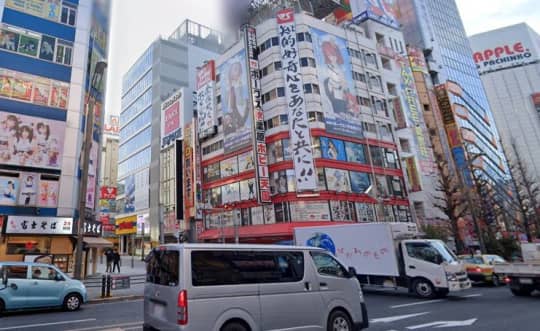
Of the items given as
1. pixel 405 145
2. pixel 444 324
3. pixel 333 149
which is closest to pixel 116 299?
pixel 444 324

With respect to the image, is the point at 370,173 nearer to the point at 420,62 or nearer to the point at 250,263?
the point at 420,62

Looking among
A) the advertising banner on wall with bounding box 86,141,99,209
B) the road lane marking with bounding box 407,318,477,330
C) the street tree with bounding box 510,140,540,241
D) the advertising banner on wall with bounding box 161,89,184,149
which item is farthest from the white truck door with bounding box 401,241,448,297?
the advertising banner on wall with bounding box 161,89,184,149

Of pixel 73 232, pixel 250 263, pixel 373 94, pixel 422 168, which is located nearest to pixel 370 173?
pixel 422 168

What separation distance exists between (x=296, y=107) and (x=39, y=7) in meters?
23.5

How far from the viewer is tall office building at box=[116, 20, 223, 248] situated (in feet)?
185

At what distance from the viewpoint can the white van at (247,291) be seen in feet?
17.1

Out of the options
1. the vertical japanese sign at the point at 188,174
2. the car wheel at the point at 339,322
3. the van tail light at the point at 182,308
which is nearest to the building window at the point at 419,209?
the vertical japanese sign at the point at 188,174

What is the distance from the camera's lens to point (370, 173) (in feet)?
120

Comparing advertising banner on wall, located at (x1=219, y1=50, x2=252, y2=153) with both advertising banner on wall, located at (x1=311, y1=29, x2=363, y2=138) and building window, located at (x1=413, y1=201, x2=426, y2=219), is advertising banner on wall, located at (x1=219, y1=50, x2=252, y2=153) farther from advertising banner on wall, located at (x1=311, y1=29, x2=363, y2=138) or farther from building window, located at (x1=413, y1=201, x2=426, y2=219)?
building window, located at (x1=413, y1=201, x2=426, y2=219)

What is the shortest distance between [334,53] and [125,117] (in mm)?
53016

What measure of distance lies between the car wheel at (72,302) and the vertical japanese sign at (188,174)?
106 ft

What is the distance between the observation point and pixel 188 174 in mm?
45406

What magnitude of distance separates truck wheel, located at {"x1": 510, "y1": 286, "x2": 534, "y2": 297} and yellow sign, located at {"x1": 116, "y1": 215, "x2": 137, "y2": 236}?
189ft

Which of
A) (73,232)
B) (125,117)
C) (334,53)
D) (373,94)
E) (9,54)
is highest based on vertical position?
(125,117)
